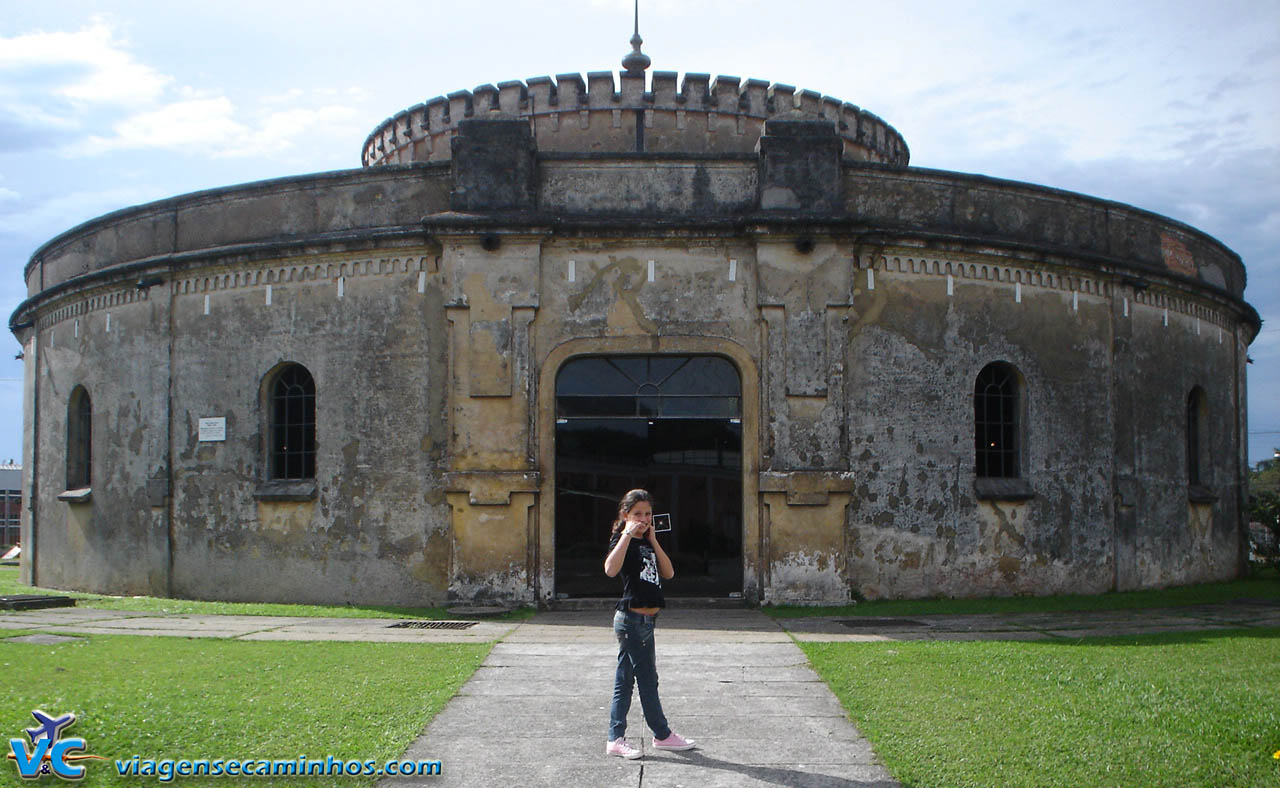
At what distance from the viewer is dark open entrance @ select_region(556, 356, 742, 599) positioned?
44.4 ft

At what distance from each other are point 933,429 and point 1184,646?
448 centimetres

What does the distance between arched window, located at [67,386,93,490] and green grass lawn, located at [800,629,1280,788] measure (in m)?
12.5

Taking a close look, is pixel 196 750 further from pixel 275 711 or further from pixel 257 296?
pixel 257 296

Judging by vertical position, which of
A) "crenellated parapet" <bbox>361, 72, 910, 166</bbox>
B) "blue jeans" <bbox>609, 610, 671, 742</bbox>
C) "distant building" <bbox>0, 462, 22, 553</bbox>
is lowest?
"distant building" <bbox>0, 462, 22, 553</bbox>

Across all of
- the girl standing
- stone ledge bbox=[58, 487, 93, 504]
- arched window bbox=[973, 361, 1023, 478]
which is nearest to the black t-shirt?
the girl standing

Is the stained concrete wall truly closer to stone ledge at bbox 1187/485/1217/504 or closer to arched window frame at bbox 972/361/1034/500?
arched window frame at bbox 972/361/1034/500

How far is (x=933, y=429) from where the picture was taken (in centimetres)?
1382

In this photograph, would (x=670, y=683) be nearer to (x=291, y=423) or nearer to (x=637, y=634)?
(x=637, y=634)

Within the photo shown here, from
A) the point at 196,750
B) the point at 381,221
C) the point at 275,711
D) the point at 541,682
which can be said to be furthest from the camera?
the point at 381,221

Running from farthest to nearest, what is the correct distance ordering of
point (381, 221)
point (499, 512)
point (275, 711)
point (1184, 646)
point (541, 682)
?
point (381, 221)
point (499, 512)
point (1184, 646)
point (541, 682)
point (275, 711)

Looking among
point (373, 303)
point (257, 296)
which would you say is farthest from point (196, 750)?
point (257, 296)

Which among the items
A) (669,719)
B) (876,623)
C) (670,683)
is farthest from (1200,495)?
(669,719)

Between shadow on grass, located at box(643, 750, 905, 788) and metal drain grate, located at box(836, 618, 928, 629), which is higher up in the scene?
shadow on grass, located at box(643, 750, 905, 788)

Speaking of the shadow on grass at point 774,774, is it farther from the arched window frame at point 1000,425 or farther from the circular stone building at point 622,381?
the arched window frame at point 1000,425
